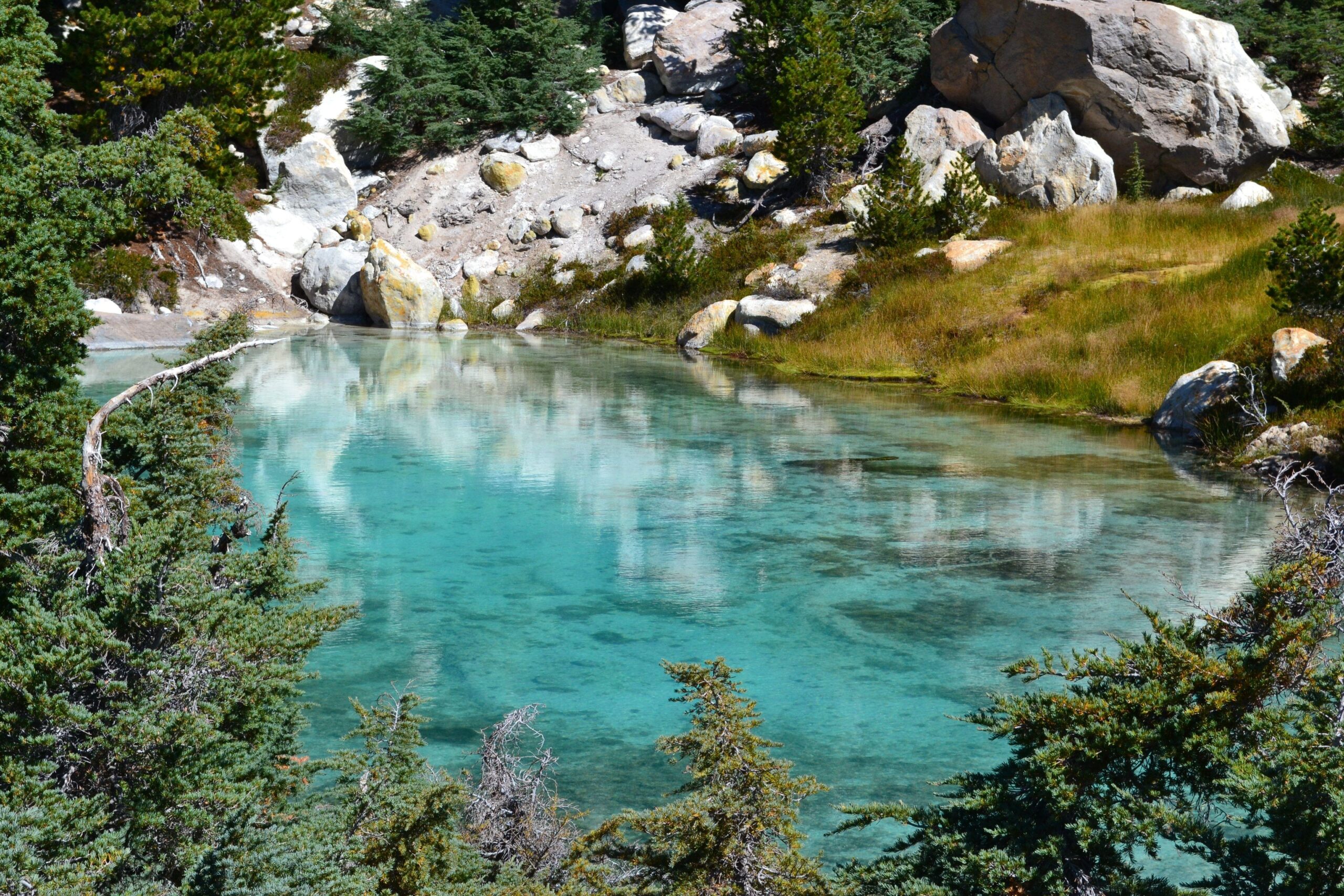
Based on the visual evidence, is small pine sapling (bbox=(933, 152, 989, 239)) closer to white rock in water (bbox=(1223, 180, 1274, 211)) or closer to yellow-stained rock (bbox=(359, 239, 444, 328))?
white rock in water (bbox=(1223, 180, 1274, 211))

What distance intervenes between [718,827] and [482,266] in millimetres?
26592

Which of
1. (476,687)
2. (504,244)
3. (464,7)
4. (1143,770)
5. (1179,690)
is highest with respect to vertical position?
(464,7)

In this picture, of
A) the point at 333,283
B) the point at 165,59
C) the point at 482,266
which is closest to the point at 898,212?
the point at 482,266

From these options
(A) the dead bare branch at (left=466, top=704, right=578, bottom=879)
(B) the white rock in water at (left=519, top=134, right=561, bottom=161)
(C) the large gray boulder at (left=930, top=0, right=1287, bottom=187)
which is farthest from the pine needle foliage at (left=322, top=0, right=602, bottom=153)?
(A) the dead bare branch at (left=466, top=704, right=578, bottom=879)

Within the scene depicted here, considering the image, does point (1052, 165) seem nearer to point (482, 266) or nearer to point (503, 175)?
point (482, 266)

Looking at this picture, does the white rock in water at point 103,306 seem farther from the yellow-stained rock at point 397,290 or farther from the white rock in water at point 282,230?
the white rock in water at point 282,230

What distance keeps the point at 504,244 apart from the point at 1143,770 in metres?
27.3

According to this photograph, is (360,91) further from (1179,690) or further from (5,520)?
(1179,690)

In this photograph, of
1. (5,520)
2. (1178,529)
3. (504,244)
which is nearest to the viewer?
(5,520)

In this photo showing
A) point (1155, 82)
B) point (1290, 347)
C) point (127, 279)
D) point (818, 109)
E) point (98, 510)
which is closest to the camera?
point (98, 510)

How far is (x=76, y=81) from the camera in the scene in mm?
25359

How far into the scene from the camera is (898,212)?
2189 cm

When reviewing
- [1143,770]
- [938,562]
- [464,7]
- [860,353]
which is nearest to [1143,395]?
[860,353]

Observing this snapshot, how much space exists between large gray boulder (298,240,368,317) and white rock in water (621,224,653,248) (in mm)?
6180
